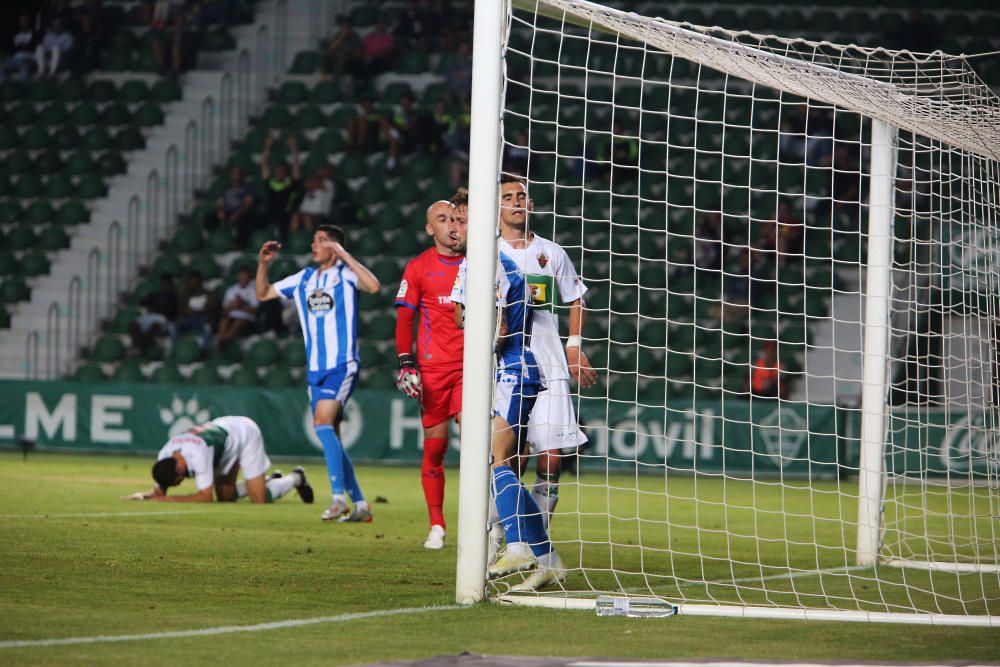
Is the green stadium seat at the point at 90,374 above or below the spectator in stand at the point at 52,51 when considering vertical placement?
below

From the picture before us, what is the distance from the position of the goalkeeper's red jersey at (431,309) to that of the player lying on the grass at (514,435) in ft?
5.08

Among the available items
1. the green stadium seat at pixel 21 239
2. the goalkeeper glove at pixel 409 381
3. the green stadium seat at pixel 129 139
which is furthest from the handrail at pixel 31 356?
the goalkeeper glove at pixel 409 381

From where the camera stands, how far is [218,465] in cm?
1162

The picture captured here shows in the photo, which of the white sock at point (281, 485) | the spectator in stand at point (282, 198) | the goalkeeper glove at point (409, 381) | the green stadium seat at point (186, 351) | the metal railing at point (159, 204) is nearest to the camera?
the goalkeeper glove at point (409, 381)

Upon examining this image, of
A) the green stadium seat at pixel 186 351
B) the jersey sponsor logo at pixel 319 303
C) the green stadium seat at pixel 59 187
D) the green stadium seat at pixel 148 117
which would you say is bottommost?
the green stadium seat at pixel 186 351

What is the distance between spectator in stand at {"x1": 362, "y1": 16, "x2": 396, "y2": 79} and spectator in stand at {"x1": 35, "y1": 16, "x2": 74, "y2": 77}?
17.6 ft

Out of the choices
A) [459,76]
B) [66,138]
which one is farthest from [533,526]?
[66,138]

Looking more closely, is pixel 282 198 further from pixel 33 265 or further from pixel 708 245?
pixel 708 245

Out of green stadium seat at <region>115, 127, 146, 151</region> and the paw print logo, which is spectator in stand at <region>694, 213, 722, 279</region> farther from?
green stadium seat at <region>115, 127, 146, 151</region>

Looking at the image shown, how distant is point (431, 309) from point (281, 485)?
4002 millimetres

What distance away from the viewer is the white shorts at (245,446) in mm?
11477

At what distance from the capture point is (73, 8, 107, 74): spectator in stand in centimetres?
2403

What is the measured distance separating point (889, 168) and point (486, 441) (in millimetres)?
3880

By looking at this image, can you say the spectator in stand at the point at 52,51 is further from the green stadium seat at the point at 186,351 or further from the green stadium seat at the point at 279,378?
the green stadium seat at the point at 279,378
